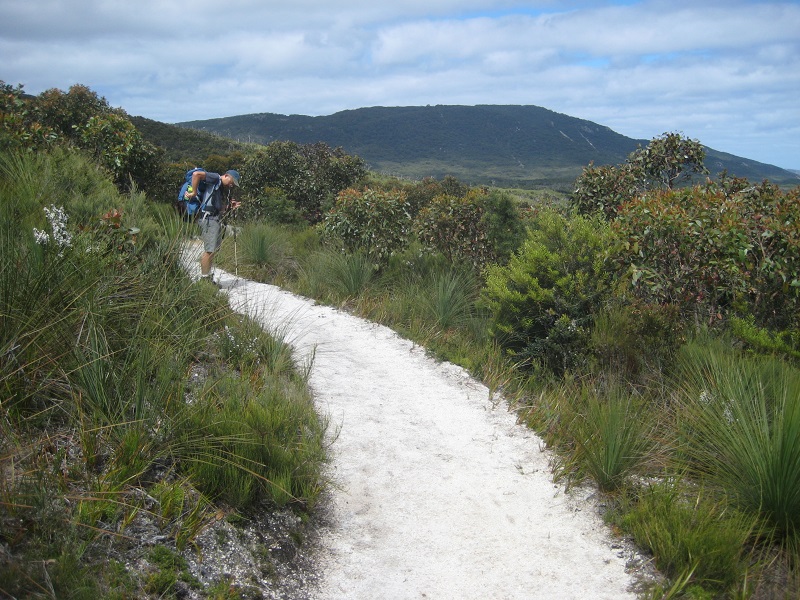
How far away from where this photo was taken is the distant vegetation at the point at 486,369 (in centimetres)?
329

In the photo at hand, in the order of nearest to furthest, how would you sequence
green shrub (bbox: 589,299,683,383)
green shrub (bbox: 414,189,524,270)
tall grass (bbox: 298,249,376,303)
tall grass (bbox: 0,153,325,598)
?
tall grass (bbox: 0,153,325,598)
green shrub (bbox: 589,299,683,383)
green shrub (bbox: 414,189,524,270)
tall grass (bbox: 298,249,376,303)

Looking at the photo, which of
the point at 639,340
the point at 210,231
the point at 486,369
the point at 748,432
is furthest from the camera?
the point at 210,231

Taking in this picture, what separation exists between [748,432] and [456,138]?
175483mm

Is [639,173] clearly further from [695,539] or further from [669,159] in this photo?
[695,539]

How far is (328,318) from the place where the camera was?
8422mm

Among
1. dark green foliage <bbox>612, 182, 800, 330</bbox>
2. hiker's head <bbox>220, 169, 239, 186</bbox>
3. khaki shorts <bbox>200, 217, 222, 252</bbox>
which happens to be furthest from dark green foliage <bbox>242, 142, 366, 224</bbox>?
dark green foliage <bbox>612, 182, 800, 330</bbox>

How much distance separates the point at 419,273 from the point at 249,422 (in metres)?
6.25

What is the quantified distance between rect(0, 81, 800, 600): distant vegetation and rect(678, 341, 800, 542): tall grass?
2 cm

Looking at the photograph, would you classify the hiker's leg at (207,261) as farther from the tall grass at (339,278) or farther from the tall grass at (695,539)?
the tall grass at (695,539)

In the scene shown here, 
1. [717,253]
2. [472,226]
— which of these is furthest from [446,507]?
[472,226]

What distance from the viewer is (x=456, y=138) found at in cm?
17338

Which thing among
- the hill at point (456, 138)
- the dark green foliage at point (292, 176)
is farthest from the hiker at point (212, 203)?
the hill at point (456, 138)

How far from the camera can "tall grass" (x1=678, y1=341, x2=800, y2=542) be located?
353 centimetres

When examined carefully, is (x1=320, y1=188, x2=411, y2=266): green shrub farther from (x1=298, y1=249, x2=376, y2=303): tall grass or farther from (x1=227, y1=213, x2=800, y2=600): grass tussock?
(x1=227, y1=213, x2=800, y2=600): grass tussock
